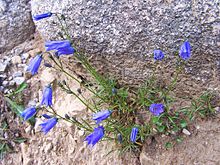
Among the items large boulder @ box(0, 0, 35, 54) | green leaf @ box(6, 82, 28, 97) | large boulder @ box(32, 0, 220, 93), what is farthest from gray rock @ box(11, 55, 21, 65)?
large boulder @ box(32, 0, 220, 93)

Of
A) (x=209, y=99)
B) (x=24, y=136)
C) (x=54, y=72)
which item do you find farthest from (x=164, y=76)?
(x=24, y=136)

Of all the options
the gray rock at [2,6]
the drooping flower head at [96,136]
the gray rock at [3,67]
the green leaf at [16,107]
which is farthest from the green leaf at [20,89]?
the drooping flower head at [96,136]

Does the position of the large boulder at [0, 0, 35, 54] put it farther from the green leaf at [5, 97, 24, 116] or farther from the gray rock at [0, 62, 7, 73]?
the green leaf at [5, 97, 24, 116]

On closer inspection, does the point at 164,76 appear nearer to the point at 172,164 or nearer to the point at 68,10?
the point at 172,164

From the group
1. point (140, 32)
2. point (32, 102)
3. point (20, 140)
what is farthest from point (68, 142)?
point (140, 32)

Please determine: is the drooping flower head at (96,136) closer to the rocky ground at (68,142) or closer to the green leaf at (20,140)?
the rocky ground at (68,142)

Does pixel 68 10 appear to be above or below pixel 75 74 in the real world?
above
